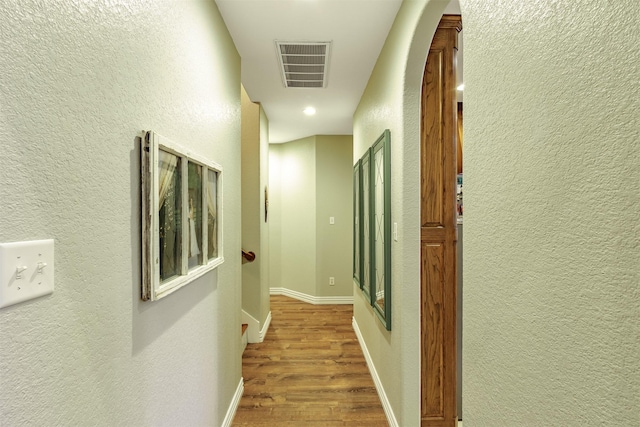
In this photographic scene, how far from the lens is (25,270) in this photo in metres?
0.60

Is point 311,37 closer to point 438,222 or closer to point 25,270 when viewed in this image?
point 438,222

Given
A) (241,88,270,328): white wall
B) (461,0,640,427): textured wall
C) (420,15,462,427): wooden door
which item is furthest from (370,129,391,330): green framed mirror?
(241,88,270,328): white wall

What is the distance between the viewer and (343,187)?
4945 millimetres

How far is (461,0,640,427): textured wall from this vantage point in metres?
0.52

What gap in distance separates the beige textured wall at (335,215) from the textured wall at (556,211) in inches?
154

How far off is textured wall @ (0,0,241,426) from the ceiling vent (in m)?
1.00

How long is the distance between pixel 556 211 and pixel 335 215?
4.28 m

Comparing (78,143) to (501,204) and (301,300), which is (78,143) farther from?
(301,300)

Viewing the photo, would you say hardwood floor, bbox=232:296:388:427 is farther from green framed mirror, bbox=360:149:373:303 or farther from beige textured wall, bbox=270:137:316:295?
beige textured wall, bbox=270:137:316:295

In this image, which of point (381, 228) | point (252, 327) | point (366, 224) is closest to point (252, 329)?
point (252, 327)

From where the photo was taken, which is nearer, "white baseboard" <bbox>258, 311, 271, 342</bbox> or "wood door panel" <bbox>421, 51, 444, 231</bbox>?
"wood door panel" <bbox>421, 51, 444, 231</bbox>

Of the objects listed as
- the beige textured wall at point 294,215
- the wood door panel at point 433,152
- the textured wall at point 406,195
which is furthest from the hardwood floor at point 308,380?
the wood door panel at point 433,152

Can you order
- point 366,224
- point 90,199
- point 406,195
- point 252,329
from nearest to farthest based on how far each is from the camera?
1. point 90,199
2. point 406,195
3. point 366,224
4. point 252,329

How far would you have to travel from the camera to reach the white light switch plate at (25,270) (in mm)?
566
